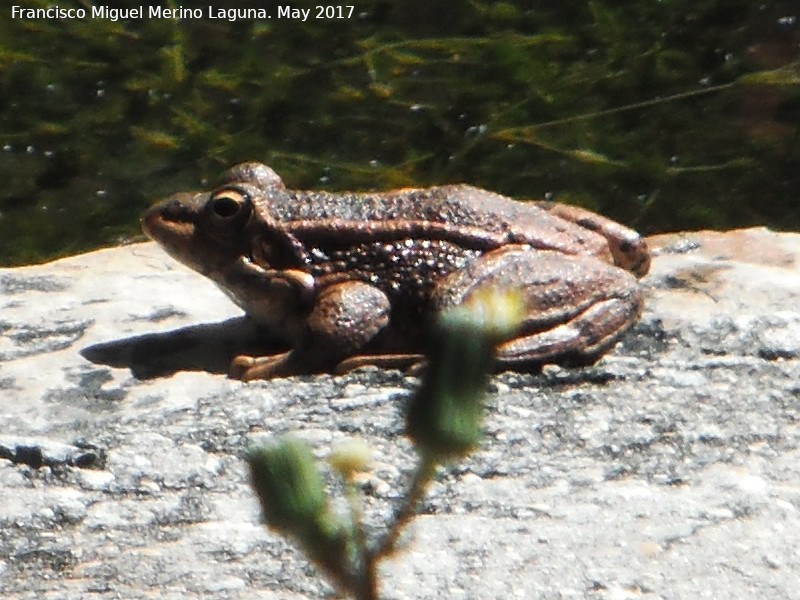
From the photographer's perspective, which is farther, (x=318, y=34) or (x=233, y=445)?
(x=318, y=34)

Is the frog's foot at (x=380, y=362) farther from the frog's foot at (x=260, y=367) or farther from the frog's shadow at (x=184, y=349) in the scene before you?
the frog's shadow at (x=184, y=349)

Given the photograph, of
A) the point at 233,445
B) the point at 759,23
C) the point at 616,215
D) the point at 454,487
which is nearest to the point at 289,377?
the point at 233,445

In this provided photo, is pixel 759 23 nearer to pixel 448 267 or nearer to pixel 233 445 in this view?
pixel 448 267

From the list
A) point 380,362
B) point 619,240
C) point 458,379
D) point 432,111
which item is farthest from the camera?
point 432,111

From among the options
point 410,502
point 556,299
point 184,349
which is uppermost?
point 410,502

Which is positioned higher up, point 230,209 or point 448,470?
point 230,209

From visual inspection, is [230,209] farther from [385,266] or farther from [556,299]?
[556,299]

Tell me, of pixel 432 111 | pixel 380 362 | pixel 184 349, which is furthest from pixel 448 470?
pixel 432 111
